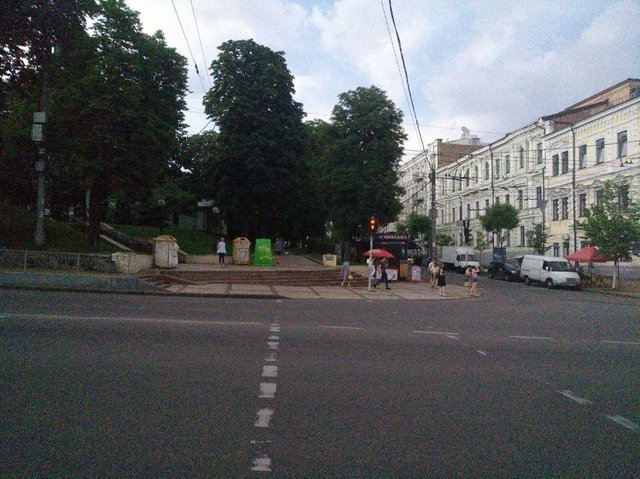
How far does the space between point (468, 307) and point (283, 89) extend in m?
22.2

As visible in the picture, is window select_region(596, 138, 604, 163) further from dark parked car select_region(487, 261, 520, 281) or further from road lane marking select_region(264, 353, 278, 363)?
road lane marking select_region(264, 353, 278, 363)

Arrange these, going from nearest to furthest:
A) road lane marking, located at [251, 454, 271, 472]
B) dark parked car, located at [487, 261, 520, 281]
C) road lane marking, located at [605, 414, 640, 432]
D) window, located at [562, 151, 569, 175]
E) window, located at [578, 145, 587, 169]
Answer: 1. road lane marking, located at [251, 454, 271, 472]
2. road lane marking, located at [605, 414, 640, 432]
3. dark parked car, located at [487, 261, 520, 281]
4. window, located at [578, 145, 587, 169]
5. window, located at [562, 151, 569, 175]

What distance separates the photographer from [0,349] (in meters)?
8.20

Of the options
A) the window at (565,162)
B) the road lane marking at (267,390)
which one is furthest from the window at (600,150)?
the road lane marking at (267,390)

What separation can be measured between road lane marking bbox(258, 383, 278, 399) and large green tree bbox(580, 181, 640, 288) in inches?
1225

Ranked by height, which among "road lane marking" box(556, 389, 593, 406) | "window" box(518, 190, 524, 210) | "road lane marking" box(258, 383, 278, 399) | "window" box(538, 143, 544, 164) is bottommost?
"road lane marking" box(556, 389, 593, 406)

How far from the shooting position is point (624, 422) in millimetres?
5867

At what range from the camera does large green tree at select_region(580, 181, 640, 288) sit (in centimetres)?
3181

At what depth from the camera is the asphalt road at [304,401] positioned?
14.8ft

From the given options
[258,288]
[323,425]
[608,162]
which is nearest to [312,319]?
[323,425]

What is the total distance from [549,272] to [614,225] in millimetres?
4979

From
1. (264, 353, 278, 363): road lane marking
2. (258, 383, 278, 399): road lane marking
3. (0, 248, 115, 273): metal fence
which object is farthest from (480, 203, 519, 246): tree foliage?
(258, 383, 278, 399): road lane marking

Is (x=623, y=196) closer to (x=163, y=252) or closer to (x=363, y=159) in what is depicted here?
(x=363, y=159)

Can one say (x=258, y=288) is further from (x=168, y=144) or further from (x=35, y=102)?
(x=35, y=102)
